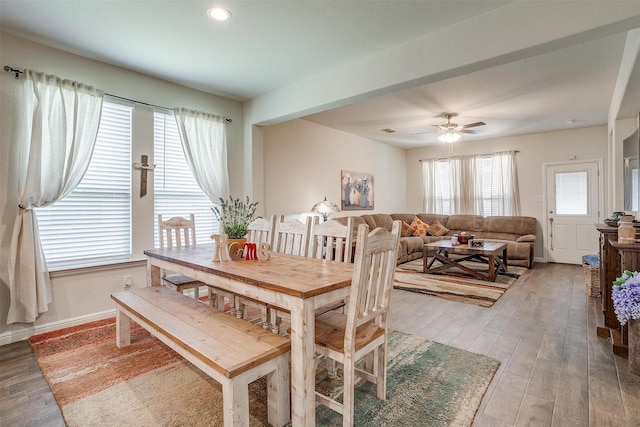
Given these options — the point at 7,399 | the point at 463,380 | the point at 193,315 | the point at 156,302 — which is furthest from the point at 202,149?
the point at 463,380

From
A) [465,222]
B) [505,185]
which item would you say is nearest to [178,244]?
[465,222]

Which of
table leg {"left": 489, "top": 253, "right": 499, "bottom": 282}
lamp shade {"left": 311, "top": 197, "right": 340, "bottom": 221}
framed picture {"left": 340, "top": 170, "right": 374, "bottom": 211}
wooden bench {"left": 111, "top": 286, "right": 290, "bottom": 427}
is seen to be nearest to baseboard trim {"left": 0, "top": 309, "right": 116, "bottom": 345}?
wooden bench {"left": 111, "top": 286, "right": 290, "bottom": 427}

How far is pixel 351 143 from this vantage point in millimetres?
6531

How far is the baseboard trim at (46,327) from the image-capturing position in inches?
107

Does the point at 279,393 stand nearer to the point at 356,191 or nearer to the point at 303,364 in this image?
the point at 303,364

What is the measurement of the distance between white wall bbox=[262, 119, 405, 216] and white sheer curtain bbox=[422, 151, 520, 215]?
1.22 meters

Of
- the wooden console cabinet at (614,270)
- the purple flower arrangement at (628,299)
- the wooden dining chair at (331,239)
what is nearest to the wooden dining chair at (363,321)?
the wooden dining chair at (331,239)

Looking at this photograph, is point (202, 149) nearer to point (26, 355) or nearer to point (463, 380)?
point (26, 355)

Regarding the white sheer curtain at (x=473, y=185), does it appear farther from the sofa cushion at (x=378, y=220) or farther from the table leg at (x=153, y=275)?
the table leg at (x=153, y=275)

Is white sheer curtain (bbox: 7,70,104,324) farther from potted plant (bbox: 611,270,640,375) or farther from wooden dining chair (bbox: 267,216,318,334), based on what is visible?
potted plant (bbox: 611,270,640,375)

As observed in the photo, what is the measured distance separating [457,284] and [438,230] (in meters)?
2.67

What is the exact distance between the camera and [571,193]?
6.20 m

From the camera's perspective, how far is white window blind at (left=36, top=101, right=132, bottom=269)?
2994mm

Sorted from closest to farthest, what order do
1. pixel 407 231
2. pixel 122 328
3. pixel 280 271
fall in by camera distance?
pixel 280 271 < pixel 122 328 < pixel 407 231
